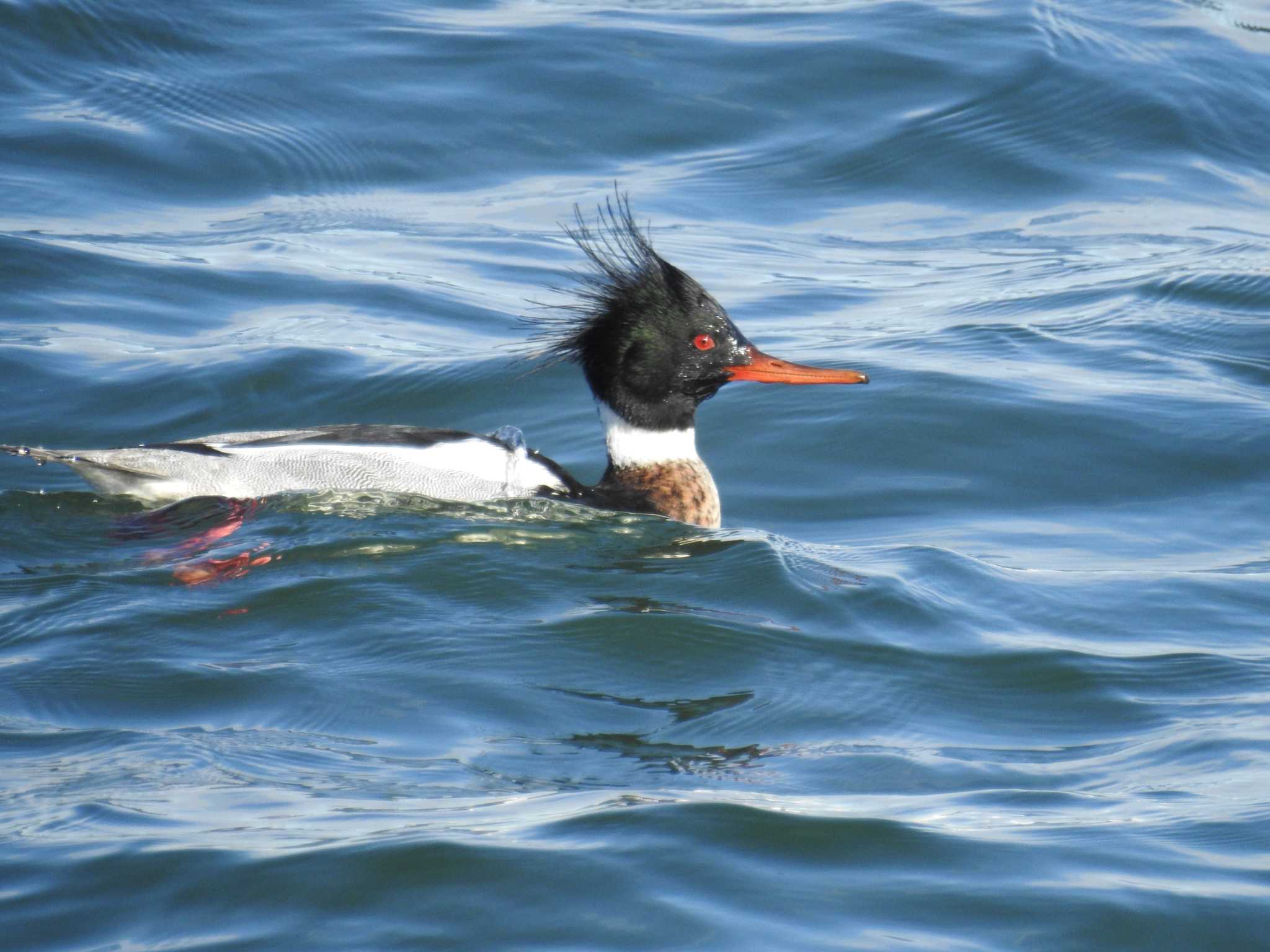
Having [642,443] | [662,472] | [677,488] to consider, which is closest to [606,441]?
[642,443]

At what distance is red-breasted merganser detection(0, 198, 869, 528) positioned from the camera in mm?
6691

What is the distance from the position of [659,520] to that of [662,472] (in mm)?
269

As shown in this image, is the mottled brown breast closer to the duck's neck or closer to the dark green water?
the duck's neck

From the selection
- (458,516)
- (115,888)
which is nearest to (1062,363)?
(458,516)

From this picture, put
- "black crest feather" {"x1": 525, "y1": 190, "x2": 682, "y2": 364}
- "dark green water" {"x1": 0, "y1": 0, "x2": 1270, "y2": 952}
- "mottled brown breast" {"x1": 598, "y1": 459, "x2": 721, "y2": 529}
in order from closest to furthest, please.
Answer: "dark green water" {"x1": 0, "y1": 0, "x2": 1270, "y2": 952}, "black crest feather" {"x1": 525, "y1": 190, "x2": 682, "y2": 364}, "mottled brown breast" {"x1": 598, "y1": 459, "x2": 721, "y2": 529}

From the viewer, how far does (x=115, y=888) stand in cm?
355

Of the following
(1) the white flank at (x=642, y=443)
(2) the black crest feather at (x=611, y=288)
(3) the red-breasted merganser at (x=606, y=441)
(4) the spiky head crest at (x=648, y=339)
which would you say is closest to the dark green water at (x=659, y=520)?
(3) the red-breasted merganser at (x=606, y=441)

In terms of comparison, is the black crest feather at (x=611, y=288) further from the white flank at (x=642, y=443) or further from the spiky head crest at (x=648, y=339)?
the white flank at (x=642, y=443)

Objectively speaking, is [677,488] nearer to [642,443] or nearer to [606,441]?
[642,443]

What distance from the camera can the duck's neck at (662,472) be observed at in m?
7.13

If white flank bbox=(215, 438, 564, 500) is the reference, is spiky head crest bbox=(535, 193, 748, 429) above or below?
above

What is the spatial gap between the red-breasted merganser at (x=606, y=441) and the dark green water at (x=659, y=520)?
16 cm

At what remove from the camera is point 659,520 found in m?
7.03

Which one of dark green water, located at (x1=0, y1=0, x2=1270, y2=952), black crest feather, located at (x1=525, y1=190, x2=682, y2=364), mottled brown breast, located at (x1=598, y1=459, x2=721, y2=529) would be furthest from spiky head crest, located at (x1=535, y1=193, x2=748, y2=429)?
dark green water, located at (x1=0, y1=0, x2=1270, y2=952)
